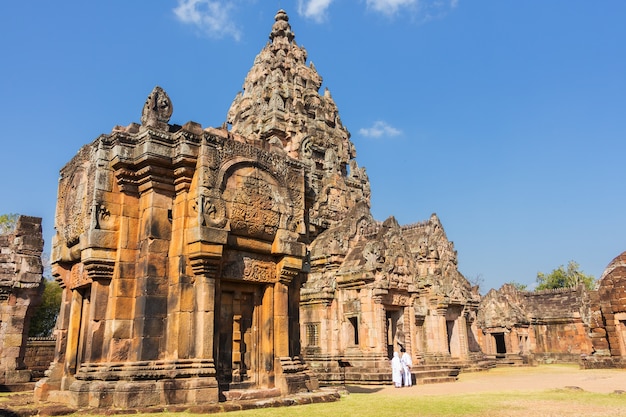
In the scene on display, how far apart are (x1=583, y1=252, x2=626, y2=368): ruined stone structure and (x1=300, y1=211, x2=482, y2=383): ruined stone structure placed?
7.30m

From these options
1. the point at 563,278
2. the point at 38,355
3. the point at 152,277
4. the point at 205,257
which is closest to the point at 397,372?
the point at 205,257

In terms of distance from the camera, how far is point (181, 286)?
9.98 meters

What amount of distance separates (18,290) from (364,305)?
1189 centimetres

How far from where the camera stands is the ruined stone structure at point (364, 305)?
63.3 feet

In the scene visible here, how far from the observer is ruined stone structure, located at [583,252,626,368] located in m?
24.1

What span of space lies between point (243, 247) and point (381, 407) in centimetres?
425

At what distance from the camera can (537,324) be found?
40.3 metres

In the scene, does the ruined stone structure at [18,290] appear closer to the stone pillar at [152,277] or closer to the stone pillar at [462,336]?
the stone pillar at [152,277]

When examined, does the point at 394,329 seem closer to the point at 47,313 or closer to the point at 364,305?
the point at 364,305

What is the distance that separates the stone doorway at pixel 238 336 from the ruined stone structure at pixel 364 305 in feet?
26.6

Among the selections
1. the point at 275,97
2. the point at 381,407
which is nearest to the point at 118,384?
the point at 381,407

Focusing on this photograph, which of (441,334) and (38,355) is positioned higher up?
(441,334)

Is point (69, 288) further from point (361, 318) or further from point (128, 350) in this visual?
point (361, 318)

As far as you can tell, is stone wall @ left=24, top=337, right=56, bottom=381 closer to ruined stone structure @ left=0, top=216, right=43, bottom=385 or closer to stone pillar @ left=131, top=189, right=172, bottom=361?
ruined stone structure @ left=0, top=216, right=43, bottom=385
